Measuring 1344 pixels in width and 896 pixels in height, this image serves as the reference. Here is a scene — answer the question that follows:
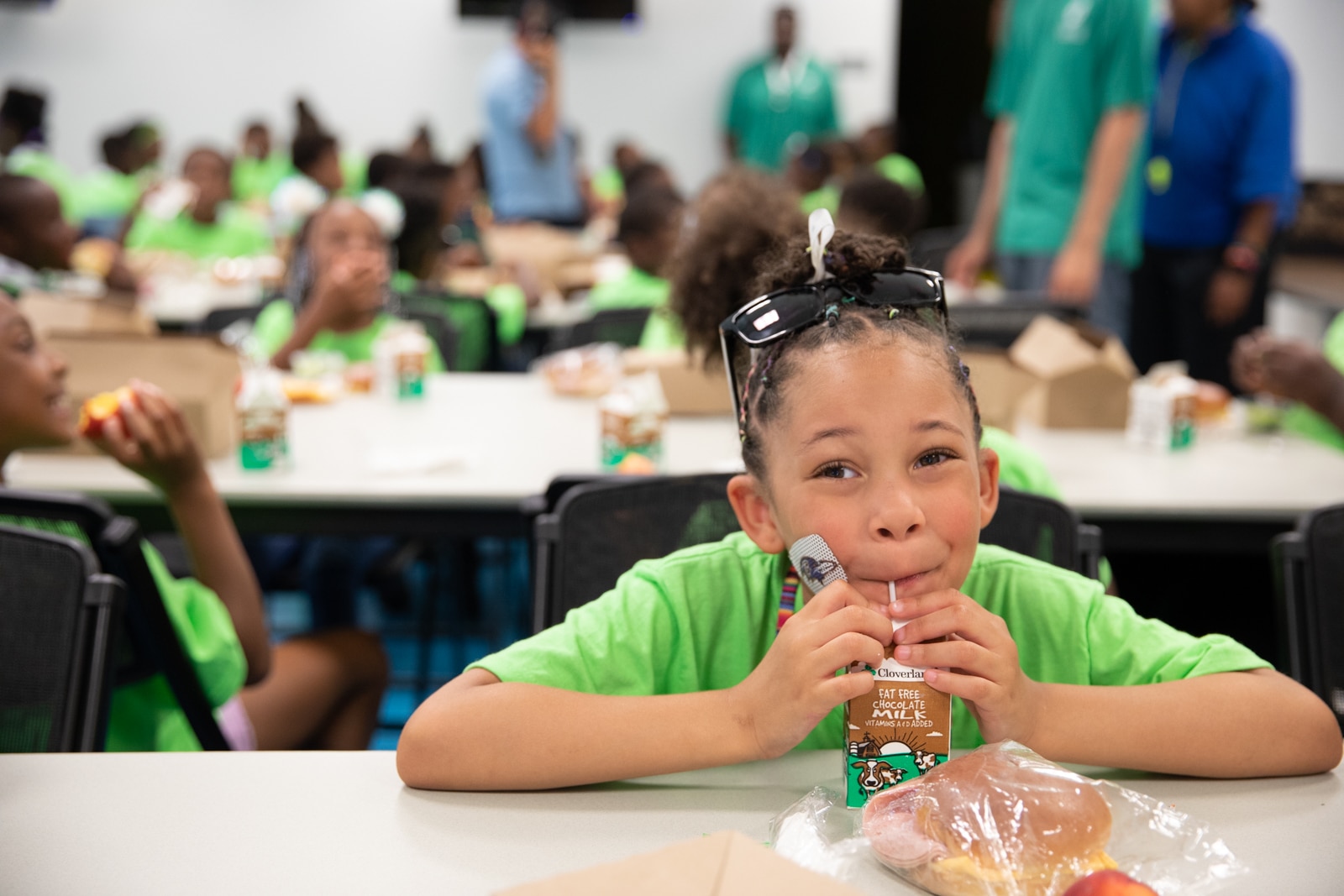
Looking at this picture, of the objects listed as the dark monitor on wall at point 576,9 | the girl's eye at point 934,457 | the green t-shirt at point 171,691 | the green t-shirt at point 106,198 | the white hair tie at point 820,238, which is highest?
the dark monitor on wall at point 576,9

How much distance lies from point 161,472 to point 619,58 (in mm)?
9526

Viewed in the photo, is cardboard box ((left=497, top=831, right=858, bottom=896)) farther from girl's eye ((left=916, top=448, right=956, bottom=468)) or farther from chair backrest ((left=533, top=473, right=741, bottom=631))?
chair backrest ((left=533, top=473, right=741, bottom=631))

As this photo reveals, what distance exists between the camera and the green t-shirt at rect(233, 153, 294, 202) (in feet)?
31.4

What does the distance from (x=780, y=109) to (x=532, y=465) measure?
8.22 m

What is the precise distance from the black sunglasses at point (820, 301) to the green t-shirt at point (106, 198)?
321 inches

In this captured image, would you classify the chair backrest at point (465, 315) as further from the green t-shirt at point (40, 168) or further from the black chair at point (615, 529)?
the green t-shirt at point (40, 168)

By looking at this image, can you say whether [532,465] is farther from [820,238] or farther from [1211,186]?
[1211,186]

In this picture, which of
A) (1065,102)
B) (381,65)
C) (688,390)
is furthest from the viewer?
(381,65)

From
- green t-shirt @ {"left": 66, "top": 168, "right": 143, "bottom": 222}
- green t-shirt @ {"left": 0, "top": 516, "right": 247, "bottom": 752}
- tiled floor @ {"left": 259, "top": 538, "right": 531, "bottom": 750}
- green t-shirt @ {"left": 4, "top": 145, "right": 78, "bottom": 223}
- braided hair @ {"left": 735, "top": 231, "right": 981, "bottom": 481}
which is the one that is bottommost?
tiled floor @ {"left": 259, "top": 538, "right": 531, "bottom": 750}

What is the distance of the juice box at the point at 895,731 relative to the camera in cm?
93

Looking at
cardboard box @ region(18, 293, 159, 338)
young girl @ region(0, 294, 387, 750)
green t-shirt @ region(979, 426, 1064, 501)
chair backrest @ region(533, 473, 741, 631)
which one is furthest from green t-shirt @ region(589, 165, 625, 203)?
chair backrest @ region(533, 473, 741, 631)

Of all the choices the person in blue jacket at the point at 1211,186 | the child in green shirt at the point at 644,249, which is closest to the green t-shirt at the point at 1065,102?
the person in blue jacket at the point at 1211,186

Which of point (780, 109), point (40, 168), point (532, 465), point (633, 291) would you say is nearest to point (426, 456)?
point (532, 465)

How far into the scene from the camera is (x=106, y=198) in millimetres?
8453
